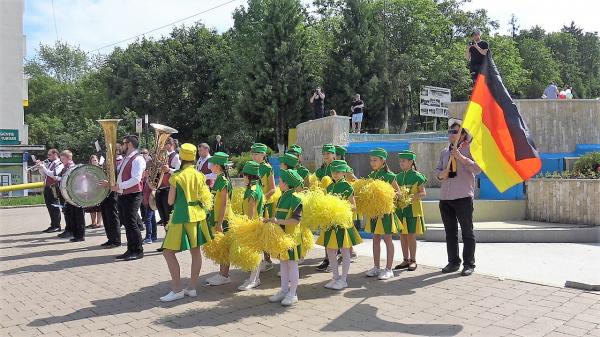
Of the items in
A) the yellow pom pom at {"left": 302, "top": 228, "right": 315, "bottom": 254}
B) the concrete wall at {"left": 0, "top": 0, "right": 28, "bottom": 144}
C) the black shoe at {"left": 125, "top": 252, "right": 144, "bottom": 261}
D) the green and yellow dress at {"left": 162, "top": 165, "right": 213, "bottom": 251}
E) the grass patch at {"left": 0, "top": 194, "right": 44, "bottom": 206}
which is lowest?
the black shoe at {"left": 125, "top": 252, "right": 144, "bottom": 261}

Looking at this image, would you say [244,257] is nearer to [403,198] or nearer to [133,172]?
[403,198]

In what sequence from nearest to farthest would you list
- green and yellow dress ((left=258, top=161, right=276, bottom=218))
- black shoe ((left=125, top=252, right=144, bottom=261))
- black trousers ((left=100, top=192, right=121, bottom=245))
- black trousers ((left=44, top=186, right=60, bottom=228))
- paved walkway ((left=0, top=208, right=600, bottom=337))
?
1. paved walkway ((left=0, top=208, right=600, bottom=337))
2. green and yellow dress ((left=258, top=161, right=276, bottom=218))
3. black shoe ((left=125, top=252, right=144, bottom=261))
4. black trousers ((left=100, top=192, right=121, bottom=245))
5. black trousers ((left=44, top=186, right=60, bottom=228))

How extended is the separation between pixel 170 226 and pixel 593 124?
52.3ft

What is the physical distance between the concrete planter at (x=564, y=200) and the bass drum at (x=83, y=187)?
367 inches

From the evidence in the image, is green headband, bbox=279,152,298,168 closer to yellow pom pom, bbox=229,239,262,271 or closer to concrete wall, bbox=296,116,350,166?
yellow pom pom, bbox=229,239,262,271

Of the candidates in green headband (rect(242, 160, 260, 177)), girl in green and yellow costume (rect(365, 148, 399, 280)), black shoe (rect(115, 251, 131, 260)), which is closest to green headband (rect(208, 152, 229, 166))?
green headband (rect(242, 160, 260, 177))

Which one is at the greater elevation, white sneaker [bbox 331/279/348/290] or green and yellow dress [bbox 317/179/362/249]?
→ green and yellow dress [bbox 317/179/362/249]

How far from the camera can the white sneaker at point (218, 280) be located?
23.0ft

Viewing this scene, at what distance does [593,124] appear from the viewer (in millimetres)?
16984

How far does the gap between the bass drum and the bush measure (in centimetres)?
1038

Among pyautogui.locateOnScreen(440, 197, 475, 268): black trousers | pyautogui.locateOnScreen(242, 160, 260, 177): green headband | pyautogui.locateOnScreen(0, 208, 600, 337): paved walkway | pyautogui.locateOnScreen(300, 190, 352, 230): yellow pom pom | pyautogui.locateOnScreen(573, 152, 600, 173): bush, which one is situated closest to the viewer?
pyautogui.locateOnScreen(0, 208, 600, 337): paved walkway

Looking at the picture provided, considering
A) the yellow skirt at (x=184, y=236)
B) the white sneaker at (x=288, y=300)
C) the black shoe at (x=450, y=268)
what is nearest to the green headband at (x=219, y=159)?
the yellow skirt at (x=184, y=236)

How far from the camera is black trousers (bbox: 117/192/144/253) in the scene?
8.80 metres

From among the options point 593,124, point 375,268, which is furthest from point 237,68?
point 375,268
